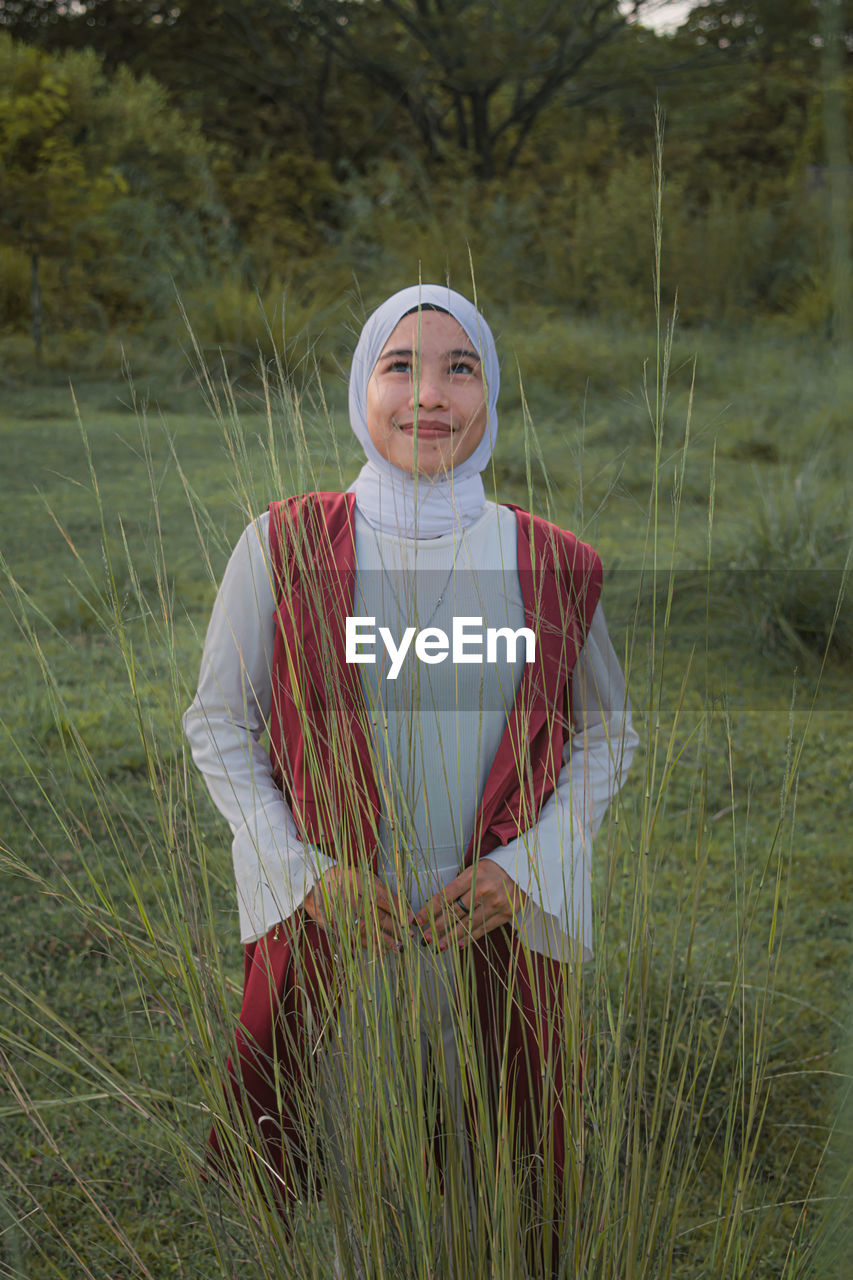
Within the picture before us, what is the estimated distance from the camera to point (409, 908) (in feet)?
2.86

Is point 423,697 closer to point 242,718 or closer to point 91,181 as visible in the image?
point 242,718

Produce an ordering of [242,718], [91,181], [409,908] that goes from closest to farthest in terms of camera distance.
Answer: [409,908] < [242,718] < [91,181]

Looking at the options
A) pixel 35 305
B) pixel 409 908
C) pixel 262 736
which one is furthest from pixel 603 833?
pixel 35 305

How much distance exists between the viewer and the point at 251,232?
31.7 feet

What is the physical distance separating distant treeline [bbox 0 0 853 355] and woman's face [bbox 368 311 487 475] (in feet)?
15.1

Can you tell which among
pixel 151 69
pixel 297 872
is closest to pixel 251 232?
pixel 151 69

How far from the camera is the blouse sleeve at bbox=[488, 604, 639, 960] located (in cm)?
104

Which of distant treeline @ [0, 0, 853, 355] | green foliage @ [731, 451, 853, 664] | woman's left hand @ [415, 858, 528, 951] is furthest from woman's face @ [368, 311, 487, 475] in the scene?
distant treeline @ [0, 0, 853, 355]

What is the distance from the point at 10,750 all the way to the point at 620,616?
1.89 metres

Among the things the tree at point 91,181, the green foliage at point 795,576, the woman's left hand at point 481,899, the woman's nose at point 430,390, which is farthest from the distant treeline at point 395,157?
the woman's left hand at point 481,899
